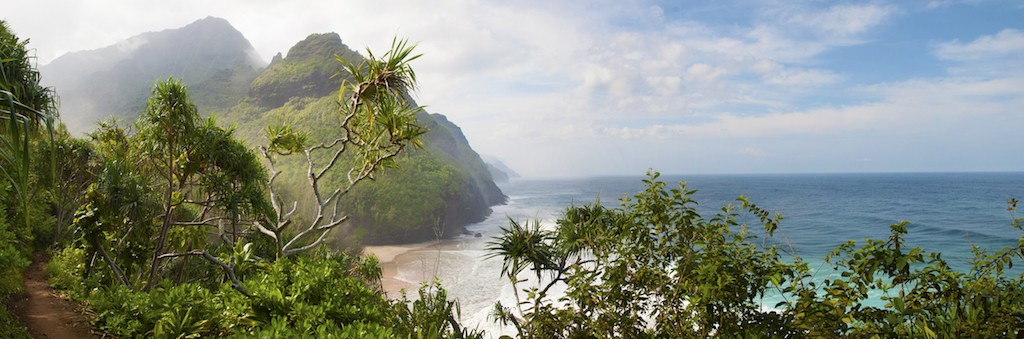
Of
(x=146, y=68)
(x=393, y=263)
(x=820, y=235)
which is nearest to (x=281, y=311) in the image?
(x=393, y=263)

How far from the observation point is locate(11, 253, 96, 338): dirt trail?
4926 millimetres

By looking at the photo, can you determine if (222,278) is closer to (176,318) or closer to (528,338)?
(176,318)

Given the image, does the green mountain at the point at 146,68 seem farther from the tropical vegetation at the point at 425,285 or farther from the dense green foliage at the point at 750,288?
the dense green foliage at the point at 750,288

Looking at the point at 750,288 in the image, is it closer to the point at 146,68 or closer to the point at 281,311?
the point at 281,311

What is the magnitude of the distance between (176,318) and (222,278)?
3758 millimetres

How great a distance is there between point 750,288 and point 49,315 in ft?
24.5

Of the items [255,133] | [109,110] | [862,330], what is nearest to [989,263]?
[862,330]

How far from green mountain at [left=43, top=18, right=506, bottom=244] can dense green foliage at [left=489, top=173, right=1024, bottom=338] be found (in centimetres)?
376

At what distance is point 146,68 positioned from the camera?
90.4m

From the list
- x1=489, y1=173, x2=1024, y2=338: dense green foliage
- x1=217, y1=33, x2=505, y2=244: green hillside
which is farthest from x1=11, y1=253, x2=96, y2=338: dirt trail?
x1=217, y1=33, x2=505, y2=244: green hillside

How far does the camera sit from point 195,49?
9569 cm

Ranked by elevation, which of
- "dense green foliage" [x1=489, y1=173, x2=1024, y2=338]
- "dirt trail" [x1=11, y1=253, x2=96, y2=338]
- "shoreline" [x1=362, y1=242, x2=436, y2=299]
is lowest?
"shoreline" [x1=362, y1=242, x2=436, y2=299]

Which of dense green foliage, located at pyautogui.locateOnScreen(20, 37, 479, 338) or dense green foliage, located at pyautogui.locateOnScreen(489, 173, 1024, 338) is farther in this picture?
dense green foliage, located at pyautogui.locateOnScreen(20, 37, 479, 338)

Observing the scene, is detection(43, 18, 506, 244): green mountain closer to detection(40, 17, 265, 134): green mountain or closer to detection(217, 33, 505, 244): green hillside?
detection(217, 33, 505, 244): green hillside
